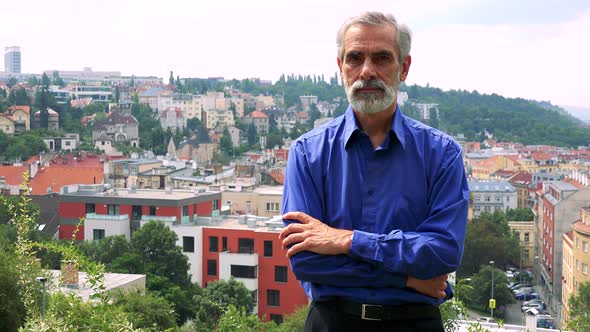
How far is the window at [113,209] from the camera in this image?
2286 centimetres

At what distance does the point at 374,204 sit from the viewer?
1.99 metres

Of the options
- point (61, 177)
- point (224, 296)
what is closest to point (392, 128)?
point (224, 296)

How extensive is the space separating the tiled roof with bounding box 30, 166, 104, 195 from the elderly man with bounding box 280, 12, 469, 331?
103 ft

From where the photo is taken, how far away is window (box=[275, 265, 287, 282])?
18.8 m

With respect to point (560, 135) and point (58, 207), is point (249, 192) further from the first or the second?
point (560, 135)

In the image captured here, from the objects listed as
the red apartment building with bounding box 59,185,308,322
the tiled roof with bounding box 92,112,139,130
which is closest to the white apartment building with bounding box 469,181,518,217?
the red apartment building with bounding box 59,185,308,322

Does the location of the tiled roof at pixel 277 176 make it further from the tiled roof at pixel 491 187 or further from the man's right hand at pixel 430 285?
the man's right hand at pixel 430 285

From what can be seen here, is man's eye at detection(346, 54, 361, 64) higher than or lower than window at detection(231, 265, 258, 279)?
higher

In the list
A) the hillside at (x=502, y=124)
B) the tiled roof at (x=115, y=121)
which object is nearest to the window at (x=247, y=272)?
the tiled roof at (x=115, y=121)

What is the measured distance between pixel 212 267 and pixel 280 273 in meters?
2.17

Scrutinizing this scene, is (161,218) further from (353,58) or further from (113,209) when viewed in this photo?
(353,58)

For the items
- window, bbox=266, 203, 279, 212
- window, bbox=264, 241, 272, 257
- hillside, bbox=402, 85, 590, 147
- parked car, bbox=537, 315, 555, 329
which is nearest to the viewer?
window, bbox=264, 241, 272, 257

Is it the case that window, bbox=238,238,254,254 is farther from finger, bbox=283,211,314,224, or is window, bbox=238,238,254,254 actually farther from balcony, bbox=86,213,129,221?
finger, bbox=283,211,314,224

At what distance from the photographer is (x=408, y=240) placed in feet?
6.22
